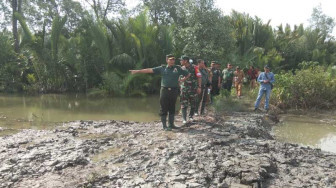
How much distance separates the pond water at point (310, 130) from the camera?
20.6 ft

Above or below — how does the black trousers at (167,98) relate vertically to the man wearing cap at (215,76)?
below

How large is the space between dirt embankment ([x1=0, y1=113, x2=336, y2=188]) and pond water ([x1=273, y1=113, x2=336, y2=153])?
3.57 ft

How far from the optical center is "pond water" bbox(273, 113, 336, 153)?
629 cm

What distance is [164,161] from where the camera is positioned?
13.6ft

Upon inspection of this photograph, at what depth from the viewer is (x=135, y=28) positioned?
1507 cm

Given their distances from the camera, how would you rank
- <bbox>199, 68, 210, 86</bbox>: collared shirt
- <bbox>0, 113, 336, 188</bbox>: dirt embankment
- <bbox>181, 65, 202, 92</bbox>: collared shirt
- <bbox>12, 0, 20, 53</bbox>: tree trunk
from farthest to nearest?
1. <bbox>12, 0, 20, 53</bbox>: tree trunk
2. <bbox>199, 68, 210, 86</bbox>: collared shirt
3. <bbox>181, 65, 202, 92</bbox>: collared shirt
4. <bbox>0, 113, 336, 188</bbox>: dirt embankment

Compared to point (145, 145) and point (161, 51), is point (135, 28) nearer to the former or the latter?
point (161, 51)

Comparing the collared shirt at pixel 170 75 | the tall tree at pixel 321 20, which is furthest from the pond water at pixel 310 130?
the tall tree at pixel 321 20

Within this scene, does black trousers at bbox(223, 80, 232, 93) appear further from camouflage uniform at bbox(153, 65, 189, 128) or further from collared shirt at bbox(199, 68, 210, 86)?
camouflage uniform at bbox(153, 65, 189, 128)

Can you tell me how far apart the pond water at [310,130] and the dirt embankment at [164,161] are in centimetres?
109

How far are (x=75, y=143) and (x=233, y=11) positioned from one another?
53.7ft

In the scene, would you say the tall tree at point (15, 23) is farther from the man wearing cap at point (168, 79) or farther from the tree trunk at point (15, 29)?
the man wearing cap at point (168, 79)

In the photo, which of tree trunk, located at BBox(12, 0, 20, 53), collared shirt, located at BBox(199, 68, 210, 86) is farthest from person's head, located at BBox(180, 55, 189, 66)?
tree trunk, located at BBox(12, 0, 20, 53)

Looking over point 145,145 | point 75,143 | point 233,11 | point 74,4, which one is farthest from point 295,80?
point 74,4
